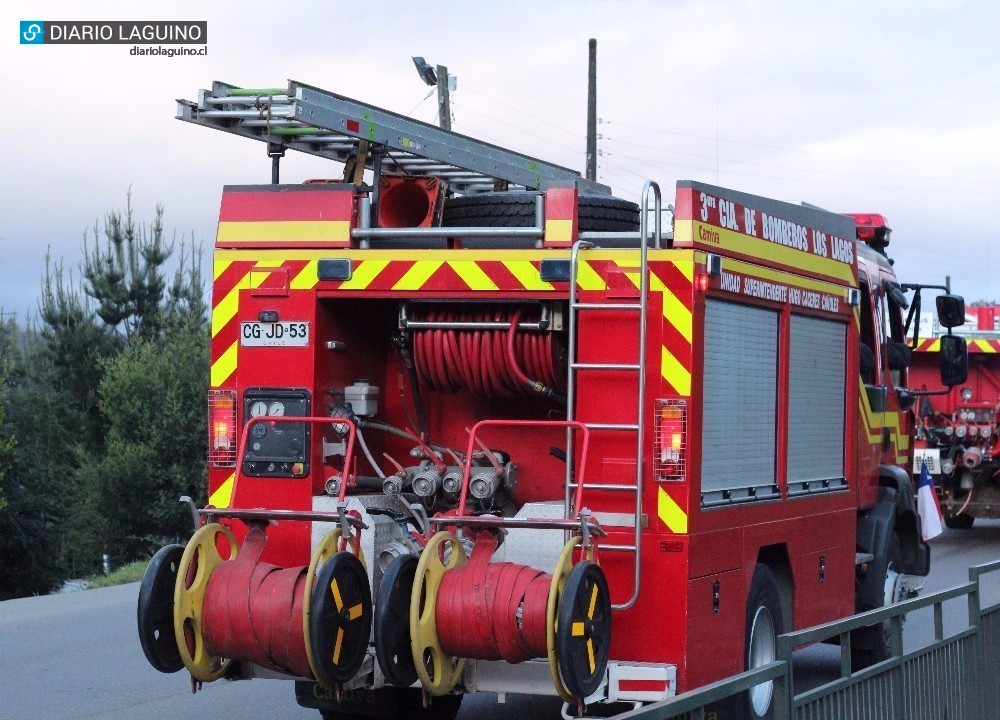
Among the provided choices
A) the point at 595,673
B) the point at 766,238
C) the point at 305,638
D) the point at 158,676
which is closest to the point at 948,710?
the point at 595,673

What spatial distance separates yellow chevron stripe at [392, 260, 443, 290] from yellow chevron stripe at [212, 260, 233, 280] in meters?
0.91

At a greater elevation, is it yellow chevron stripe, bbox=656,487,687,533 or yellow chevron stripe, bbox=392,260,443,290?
yellow chevron stripe, bbox=392,260,443,290

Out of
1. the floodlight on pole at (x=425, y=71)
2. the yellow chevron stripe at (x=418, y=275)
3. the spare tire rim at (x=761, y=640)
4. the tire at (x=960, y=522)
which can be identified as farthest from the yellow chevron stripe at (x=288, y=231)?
the floodlight on pole at (x=425, y=71)

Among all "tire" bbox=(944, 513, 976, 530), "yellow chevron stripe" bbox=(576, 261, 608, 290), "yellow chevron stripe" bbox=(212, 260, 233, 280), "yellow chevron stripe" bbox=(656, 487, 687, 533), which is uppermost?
"yellow chevron stripe" bbox=(212, 260, 233, 280)

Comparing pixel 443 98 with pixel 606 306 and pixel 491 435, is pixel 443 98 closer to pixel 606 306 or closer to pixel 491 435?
pixel 491 435

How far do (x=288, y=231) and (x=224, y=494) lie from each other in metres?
1.36

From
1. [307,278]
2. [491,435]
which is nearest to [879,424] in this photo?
[491,435]

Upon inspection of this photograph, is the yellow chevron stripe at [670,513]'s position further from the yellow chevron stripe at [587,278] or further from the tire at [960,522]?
the tire at [960,522]

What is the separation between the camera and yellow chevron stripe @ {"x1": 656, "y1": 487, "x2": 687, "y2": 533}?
20.7 feet

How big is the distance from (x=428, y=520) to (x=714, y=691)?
2.50m

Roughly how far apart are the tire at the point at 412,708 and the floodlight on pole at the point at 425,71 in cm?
2199

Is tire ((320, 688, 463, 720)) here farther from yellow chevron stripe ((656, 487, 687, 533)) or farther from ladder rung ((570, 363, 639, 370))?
ladder rung ((570, 363, 639, 370))

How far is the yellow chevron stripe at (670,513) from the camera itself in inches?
249

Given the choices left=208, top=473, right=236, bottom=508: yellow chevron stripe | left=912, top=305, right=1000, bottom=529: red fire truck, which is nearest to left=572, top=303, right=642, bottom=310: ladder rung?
left=208, top=473, right=236, bottom=508: yellow chevron stripe
